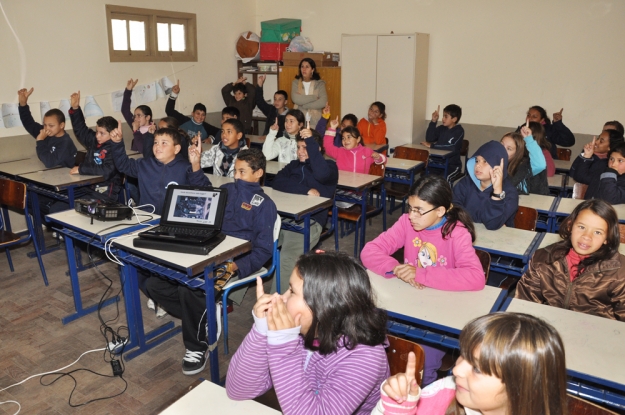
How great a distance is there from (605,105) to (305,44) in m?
3.80

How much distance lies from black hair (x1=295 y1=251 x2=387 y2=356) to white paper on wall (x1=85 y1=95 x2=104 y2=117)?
189 inches

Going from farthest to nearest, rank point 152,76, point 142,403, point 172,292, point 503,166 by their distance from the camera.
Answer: point 152,76 < point 503,166 < point 172,292 < point 142,403

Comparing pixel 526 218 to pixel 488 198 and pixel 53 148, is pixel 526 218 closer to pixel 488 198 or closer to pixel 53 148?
pixel 488 198

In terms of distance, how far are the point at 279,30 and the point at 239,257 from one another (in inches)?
196

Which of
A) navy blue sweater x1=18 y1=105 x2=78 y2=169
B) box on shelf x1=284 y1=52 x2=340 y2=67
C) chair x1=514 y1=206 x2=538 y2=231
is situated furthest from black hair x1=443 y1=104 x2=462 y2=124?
navy blue sweater x1=18 y1=105 x2=78 y2=169

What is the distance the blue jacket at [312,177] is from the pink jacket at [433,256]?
4.41ft

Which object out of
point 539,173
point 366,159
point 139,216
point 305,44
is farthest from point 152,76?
point 539,173

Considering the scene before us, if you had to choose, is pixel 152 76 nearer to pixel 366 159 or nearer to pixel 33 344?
pixel 366 159

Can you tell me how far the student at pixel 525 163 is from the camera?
3656mm

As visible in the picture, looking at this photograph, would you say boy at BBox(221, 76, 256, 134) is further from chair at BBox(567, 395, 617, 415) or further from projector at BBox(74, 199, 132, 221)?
chair at BBox(567, 395, 617, 415)

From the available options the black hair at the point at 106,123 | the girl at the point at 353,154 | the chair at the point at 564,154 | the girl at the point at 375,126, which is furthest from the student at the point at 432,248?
the girl at the point at 375,126

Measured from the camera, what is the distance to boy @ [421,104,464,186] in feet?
19.8

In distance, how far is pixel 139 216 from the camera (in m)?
3.02

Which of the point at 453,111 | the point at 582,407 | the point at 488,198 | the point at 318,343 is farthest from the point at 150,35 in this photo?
the point at 582,407
